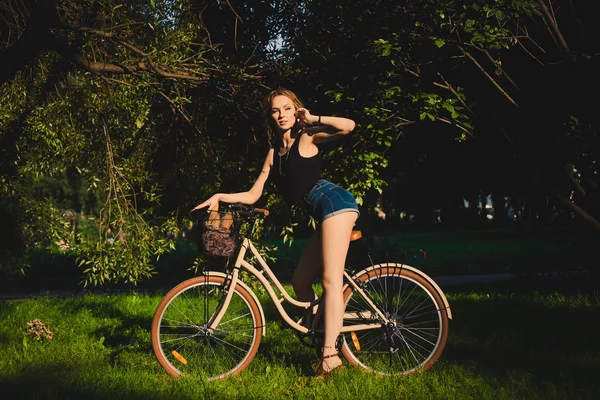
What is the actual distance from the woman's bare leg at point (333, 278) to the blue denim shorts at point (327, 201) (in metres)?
0.05

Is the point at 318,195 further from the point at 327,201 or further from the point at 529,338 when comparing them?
the point at 529,338

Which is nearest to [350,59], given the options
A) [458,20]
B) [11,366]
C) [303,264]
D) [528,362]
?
[458,20]

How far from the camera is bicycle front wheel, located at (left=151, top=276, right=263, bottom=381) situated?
14.8 feet

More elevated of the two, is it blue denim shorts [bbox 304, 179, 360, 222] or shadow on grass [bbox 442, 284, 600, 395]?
blue denim shorts [bbox 304, 179, 360, 222]

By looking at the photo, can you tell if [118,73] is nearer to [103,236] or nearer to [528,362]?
[103,236]

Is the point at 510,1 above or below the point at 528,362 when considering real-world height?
above

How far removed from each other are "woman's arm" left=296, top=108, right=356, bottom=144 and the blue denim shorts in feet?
1.07

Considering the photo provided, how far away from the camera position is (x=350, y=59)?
6.92 m

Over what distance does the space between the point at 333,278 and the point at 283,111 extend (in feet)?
3.93

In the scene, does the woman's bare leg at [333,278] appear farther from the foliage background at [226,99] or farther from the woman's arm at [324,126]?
the foliage background at [226,99]

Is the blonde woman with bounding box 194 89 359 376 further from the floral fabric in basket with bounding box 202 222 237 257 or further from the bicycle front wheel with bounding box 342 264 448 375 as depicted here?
the bicycle front wheel with bounding box 342 264 448 375

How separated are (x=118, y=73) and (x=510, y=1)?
3.97m

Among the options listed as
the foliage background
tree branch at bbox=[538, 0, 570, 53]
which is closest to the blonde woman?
the foliage background

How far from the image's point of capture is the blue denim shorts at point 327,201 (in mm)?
4371
